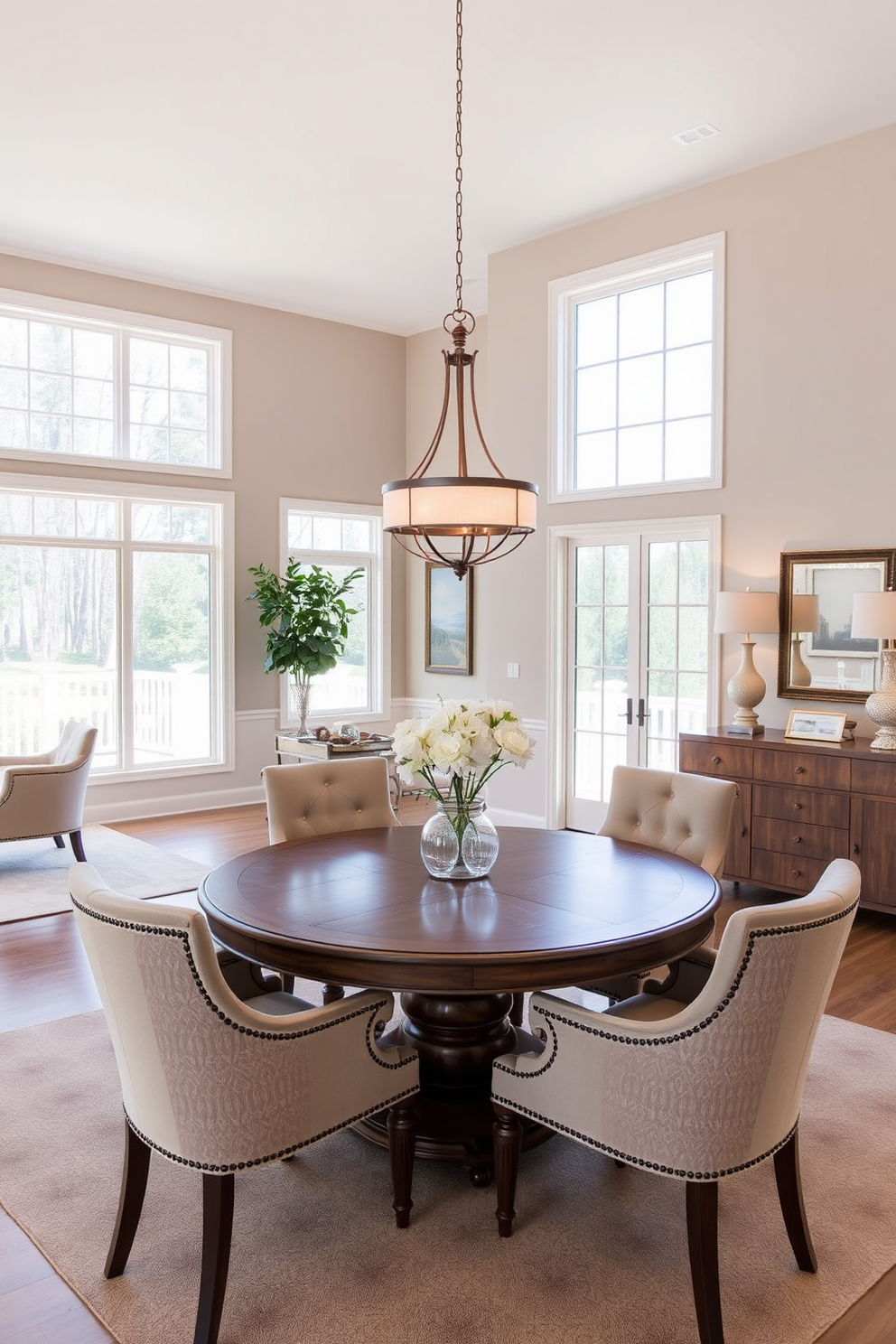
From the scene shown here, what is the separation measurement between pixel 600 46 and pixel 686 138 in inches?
39.9

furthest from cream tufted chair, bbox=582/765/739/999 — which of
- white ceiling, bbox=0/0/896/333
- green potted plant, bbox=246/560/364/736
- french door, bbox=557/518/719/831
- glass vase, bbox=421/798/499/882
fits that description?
green potted plant, bbox=246/560/364/736

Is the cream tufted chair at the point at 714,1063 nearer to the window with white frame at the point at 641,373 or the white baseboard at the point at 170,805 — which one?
the window with white frame at the point at 641,373

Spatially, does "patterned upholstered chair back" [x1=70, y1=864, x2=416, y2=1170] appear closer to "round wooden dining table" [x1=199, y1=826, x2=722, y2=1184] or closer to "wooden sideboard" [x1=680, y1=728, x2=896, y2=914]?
"round wooden dining table" [x1=199, y1=826, x2=722, y2=1184]

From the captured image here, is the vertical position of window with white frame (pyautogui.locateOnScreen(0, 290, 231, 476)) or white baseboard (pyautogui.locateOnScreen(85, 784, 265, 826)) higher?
window with white frame (pyautogui.locateOnScreen(0, 290, 231, 476))

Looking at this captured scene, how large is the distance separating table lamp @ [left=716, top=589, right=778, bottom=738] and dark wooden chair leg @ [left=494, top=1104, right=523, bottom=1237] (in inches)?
125

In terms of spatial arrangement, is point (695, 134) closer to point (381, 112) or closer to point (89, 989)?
point (381, 112)

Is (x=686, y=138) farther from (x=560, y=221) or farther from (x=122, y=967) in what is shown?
(x=122, y=967)

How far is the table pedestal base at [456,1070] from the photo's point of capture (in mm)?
2473

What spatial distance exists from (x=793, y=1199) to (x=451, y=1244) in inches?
29.4

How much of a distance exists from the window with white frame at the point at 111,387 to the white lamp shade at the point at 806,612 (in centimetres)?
426

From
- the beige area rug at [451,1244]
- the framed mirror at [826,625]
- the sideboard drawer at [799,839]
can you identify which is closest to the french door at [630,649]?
the framed mirror at [826,625]

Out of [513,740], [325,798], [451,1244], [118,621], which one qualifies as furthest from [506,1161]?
[118,621]

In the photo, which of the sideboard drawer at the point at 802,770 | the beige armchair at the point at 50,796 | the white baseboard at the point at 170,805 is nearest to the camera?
the sideboard drawer at the point at 802,770

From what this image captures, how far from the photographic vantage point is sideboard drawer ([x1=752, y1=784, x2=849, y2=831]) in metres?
4.58
